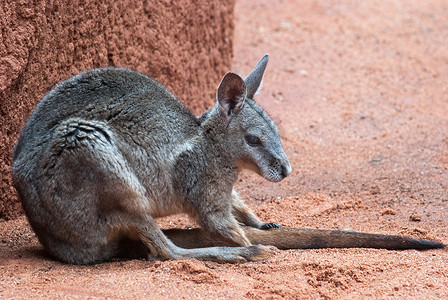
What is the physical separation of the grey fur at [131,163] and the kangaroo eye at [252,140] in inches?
0.9

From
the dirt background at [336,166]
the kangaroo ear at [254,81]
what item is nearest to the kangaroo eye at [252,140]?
the kangaroo ear at [254,81]

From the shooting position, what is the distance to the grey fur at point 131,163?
4582 millimetres

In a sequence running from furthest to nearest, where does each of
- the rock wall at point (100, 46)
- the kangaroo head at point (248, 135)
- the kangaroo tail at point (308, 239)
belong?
the rock wall at point (100, 46) → the kangaroo head at point (248, 135) → the kangaroo tail at point (308, 239)

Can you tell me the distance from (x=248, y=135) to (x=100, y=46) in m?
2.18

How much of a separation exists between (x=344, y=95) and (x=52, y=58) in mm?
5644

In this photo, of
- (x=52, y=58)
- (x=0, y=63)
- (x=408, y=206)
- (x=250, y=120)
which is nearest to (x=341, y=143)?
(x=408, y=206)

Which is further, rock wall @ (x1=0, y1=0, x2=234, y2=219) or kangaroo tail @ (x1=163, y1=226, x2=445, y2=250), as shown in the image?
rock wall @ (x1=0, y1=0, x2=234, y2=219)

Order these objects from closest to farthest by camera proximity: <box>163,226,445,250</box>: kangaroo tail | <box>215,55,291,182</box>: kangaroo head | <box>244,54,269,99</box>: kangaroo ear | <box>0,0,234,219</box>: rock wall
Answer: <box>163,226,445,250</box>: kangaroo tail, <box>215,55,291,182</box>: kangaroo head, <box>244,54,269,99</box>: kangaroo ear, <box>0,0,234,219</box>: rock wall

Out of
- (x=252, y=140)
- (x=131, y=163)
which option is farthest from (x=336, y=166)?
(x=131, y=163)

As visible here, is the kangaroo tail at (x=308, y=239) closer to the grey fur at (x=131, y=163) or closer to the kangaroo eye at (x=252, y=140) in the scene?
the grey fur at (x=131, y=163)

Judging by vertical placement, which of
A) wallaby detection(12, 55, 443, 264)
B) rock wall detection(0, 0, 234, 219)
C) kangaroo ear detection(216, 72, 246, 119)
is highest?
rock wall detection(0, 0, 234, 219)

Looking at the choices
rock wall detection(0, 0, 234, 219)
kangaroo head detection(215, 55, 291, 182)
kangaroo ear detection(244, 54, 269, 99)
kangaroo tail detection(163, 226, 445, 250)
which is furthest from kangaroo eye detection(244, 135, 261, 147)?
rock wall detection(0, 0, 234, 219)

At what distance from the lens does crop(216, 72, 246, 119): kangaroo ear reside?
16.4ft

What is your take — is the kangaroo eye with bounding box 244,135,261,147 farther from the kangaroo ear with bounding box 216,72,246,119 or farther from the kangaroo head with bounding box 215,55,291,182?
the kangaroo ear with bounding box 216,72,246,119
